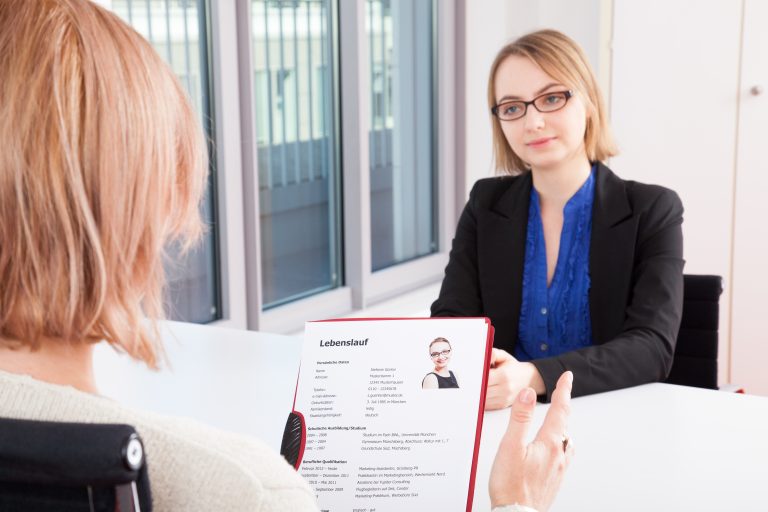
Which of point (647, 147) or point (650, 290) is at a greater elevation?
point (647, 147)

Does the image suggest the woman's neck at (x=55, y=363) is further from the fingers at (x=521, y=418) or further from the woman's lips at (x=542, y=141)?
the woman's lips at (x=542, y=141)

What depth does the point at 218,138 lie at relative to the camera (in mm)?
2996

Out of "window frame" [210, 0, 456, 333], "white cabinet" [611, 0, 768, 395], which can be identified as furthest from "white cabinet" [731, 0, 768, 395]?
"window frame" [210, 0, 456, 333]

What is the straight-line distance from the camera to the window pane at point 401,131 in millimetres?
3840

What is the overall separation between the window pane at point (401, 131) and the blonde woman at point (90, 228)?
3042 mm

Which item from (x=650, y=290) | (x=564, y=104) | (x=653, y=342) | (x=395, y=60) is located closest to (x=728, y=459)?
(x=653, y=342)

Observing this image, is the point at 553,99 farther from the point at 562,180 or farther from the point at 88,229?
the point at 88,229

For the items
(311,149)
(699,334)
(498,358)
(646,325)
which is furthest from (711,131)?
(498,358)

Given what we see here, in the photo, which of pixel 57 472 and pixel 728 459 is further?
pixel 728 459

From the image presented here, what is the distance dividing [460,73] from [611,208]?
218 cm

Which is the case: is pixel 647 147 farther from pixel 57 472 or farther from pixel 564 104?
pixel 57 472

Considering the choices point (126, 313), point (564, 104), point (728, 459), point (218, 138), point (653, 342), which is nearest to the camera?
point (126, 313)

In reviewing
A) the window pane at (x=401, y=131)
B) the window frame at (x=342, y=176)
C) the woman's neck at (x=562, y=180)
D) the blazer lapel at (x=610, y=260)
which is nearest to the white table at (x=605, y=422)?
the blazer lapel at (x=610, y=260)

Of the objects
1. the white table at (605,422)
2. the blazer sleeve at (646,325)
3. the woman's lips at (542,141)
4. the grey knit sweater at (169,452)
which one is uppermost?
the woman's lips at (542,141)
